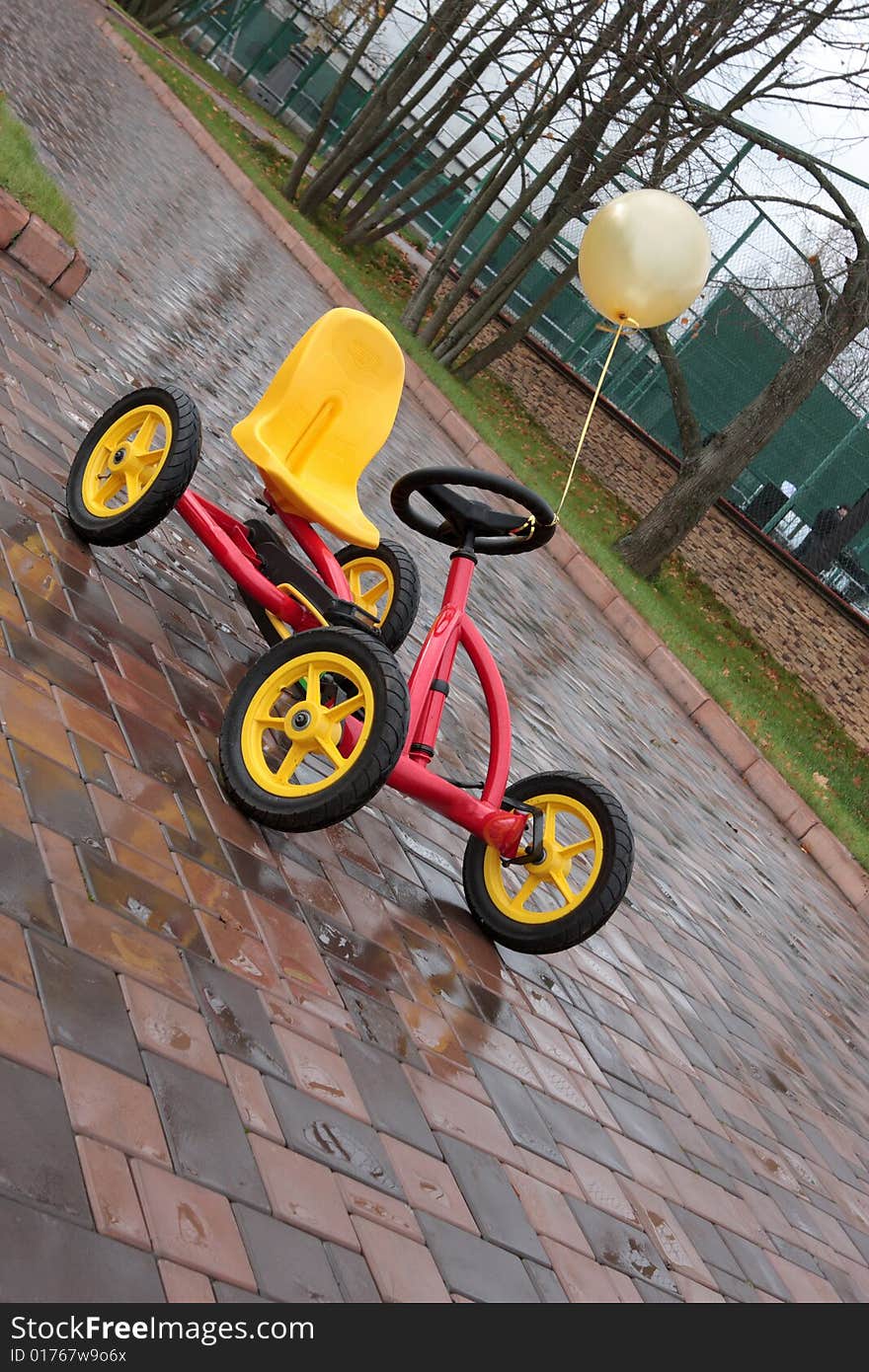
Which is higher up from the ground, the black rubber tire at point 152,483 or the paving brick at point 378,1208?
the black rubber tire at point 152,483

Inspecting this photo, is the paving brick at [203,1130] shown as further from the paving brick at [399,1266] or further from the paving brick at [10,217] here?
the paving brick at [10,217]

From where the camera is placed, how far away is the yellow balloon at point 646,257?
7.40 meters

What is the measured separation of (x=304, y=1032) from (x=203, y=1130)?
1.58 feet

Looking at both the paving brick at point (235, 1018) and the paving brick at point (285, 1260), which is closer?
the paving brick at point (285, 1260)

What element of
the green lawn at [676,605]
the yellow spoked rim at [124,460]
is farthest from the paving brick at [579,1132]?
Result: the green lawn at [676,605]

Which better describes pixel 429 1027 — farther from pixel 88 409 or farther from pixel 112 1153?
pixel 88 409

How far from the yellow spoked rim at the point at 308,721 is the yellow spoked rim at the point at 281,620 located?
10.8 inches

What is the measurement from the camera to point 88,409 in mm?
5129

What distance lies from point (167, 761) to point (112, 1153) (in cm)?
136

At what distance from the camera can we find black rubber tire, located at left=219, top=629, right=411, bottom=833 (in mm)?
3107

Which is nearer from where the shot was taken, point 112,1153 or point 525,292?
point 112,1153

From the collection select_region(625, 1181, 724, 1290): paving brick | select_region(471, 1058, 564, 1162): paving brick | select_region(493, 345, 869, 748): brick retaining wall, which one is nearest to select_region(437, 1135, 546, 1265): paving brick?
select_region(471, 1058, 564, 1162): paving brick

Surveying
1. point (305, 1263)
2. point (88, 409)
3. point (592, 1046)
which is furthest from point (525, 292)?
point (305, 1263)
